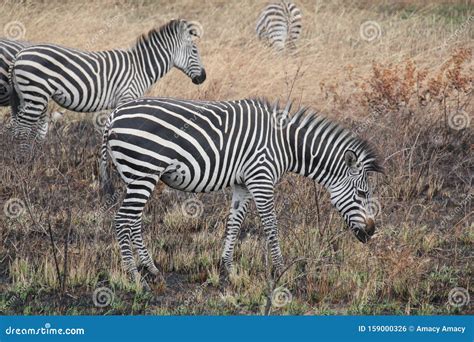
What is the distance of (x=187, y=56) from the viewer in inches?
414

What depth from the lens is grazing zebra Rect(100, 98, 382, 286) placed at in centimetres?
659

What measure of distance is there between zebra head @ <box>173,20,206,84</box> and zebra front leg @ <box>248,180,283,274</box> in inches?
150

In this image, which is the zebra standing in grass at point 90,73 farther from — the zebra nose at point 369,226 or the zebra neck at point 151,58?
the zebra nose at point 369,226

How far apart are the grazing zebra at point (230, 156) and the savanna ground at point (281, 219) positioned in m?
0.33

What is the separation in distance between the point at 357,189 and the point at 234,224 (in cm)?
100

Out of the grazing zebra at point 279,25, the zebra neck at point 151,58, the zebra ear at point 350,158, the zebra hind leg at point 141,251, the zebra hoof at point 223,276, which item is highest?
the grazing zebra at point 279,25

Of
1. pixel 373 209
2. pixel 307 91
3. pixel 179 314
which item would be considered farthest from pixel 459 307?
pixel 307 91

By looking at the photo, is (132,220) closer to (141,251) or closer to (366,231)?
(141,251)

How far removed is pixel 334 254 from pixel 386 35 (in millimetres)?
7936

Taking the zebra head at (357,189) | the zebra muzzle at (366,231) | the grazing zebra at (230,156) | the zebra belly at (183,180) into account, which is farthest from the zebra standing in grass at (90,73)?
the zebra muzzle at (366,231)

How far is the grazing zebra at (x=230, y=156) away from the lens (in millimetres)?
6594

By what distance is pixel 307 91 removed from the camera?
1189 centimetres

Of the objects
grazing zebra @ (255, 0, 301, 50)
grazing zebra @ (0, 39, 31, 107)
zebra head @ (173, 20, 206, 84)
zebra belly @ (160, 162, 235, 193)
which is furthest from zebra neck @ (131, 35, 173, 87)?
grazing zebra @ (255, 0, 301, 50)

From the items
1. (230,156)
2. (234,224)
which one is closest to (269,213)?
(234,224)
